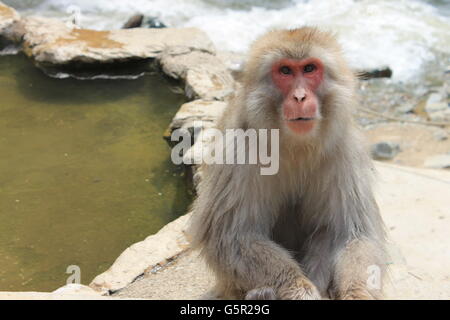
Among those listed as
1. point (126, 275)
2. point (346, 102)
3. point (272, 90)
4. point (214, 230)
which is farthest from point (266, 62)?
point (126, 275)

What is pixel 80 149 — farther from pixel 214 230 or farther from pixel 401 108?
pixel 401 108

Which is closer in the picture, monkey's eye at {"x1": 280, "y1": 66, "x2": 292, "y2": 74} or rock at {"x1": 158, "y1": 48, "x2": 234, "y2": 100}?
monkey's eye at {"x1": 280, "y1": 66, "x2": 292, "y2": 74}

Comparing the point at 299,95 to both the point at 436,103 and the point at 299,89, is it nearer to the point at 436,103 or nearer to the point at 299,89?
the point at 299,89

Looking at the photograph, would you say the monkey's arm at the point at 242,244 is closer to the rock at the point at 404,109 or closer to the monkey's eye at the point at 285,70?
the monkey's eye at the point at 285,70

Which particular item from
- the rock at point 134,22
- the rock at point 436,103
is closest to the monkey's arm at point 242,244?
the rock at point 436,103

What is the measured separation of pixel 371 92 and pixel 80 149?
4.44m

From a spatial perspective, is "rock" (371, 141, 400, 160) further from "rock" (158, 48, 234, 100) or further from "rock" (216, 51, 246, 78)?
"rock" (216, 51, 246, 78)

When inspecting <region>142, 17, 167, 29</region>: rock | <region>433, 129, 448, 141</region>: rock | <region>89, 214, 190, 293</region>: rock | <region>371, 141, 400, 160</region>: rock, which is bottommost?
<region>89, 214, 190, 293</region>: rock

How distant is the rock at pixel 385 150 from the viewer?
24.7ft

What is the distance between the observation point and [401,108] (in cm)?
905

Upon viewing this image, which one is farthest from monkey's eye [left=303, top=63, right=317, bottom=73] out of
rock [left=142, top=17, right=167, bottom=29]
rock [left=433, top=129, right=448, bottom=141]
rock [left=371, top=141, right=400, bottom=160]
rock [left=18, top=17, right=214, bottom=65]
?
rock [left=142, top=17, right=167, bottom=29]

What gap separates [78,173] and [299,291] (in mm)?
3667

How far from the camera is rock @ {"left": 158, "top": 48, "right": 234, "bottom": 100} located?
7.25 m

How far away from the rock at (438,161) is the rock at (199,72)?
2096 mm
